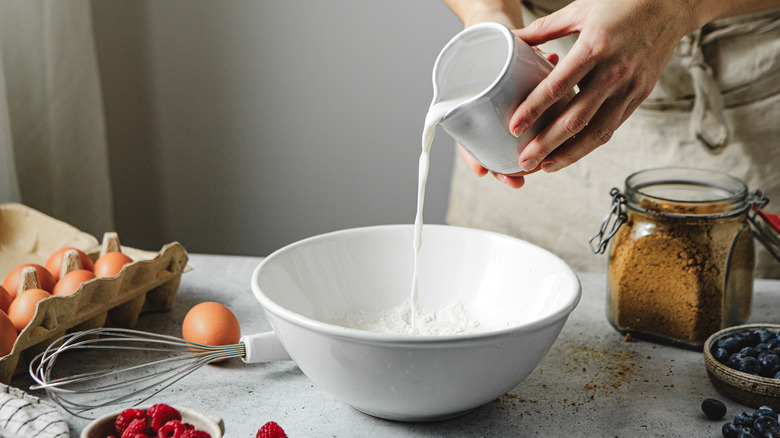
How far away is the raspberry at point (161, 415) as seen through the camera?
63 cm

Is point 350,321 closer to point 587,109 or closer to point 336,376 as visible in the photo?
point 336,376

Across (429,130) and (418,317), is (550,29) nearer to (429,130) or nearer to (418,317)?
(429,130)

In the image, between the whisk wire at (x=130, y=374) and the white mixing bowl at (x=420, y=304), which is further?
the whisk wire at (x=130, y=374)

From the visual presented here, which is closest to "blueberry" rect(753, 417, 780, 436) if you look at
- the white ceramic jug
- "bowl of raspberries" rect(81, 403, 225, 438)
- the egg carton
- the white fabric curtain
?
the white ceramic jug

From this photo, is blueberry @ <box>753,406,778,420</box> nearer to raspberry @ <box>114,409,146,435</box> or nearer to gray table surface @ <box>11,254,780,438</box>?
gray table surface @ <box>11,254,780,438</box>

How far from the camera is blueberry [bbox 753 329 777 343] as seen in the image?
30.8 inches

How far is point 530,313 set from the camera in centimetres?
85

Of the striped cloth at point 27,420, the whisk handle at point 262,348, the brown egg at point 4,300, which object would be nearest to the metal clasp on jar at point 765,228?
the whisk handle at point 262,348

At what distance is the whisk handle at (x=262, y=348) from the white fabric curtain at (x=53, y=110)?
99 cm

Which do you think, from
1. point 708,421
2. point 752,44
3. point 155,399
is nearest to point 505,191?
point 752,44

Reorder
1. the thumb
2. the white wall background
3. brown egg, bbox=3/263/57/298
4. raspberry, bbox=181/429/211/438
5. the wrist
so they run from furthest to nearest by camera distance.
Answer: the white wall background
the wrist
brown egg, bbox=3/263/57/298
the thumb
raspberry, bbox=181/429/211/438

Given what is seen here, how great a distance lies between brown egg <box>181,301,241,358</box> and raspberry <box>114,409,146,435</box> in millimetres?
216

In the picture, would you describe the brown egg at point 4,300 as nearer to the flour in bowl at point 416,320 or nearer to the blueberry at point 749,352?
the flour in bowl at point 416,320

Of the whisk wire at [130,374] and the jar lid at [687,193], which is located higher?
the jar lid at [687,193]
